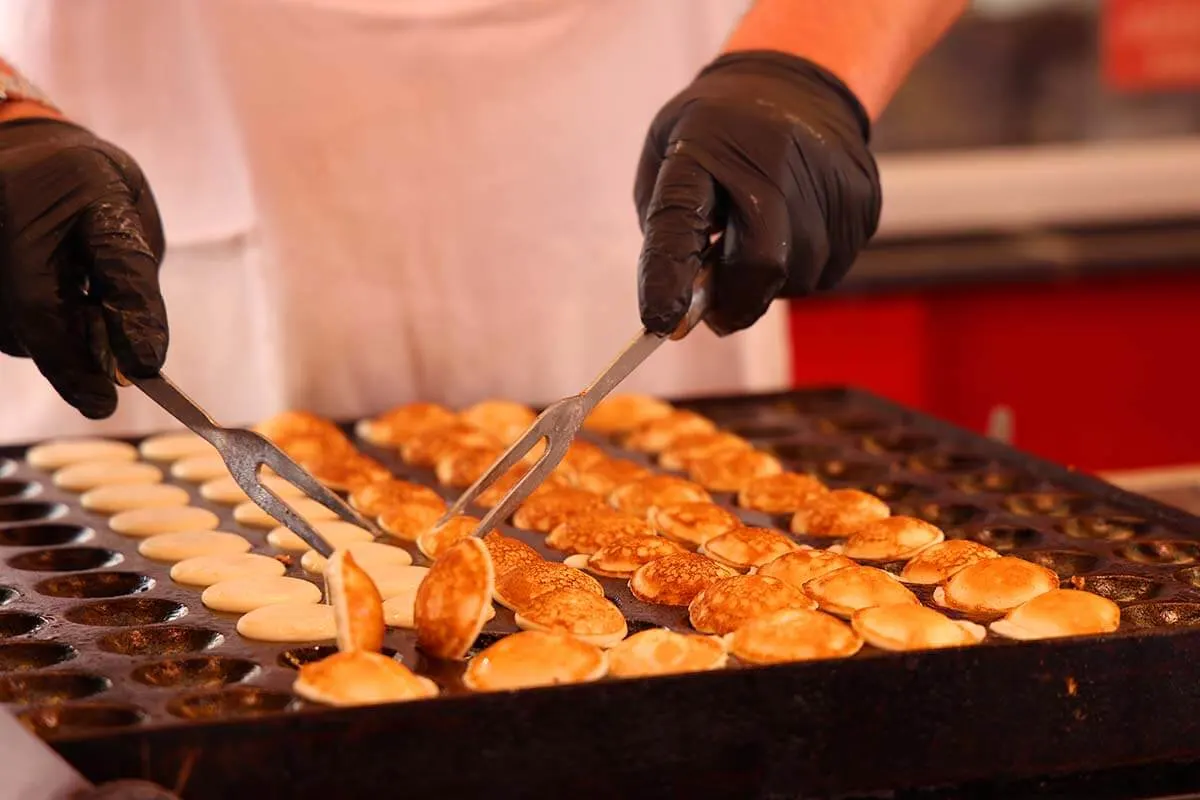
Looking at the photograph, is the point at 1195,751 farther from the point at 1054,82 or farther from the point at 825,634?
the point at 1054,82

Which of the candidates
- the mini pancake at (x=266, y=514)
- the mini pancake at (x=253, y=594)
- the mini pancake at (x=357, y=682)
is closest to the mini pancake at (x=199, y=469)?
the mini pancake at (x=266, y=514)

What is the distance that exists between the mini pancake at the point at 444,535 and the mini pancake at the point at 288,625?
9.9 inches

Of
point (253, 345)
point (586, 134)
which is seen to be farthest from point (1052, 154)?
point (253, 345)

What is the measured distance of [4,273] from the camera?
1616 mm

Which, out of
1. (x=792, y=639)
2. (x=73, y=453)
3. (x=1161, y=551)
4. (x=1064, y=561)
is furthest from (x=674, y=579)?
(x=73, y=453)

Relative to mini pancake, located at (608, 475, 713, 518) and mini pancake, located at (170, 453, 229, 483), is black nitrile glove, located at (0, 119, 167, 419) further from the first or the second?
mini pancake, located at (608, 475, 713, 518)

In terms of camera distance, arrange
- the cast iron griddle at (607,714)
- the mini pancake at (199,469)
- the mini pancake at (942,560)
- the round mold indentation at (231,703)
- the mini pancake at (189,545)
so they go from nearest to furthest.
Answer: the cast iron griddle at (607,714)
the round mold indentation at (231,703)
the mini pancake at (942,560)
the mini pancake at (189,545)
the mini pancake at (199,469)

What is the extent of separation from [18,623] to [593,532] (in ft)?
1.95

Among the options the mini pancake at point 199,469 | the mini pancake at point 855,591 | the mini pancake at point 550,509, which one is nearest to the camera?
the mini pancake at point 855,591

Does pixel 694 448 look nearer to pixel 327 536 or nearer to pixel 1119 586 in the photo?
pixel 327 536

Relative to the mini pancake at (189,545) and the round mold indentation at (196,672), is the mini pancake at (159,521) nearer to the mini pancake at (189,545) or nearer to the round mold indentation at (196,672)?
the mini pancake at (189,545)

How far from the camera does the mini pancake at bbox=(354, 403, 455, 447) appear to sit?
2221 millimetres

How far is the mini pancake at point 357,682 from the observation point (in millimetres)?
1188

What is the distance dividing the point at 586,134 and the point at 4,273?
1.16m
